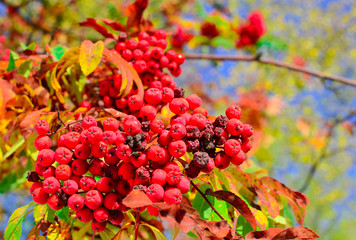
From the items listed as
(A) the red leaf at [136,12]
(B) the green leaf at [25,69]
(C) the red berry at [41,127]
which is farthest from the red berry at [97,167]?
(A) the red leaf at [136,12]

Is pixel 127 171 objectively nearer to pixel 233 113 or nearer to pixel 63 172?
pixel 63 172

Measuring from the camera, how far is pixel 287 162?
12992mm

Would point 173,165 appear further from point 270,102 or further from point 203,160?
point 270,102

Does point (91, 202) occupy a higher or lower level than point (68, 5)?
lower

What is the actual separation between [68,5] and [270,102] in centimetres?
500

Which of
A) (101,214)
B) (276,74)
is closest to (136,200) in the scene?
(101,214)

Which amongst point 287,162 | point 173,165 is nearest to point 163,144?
point 173,165

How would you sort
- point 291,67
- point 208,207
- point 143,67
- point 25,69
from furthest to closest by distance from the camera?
1. point 291,67
2. point 25,69
3. point 143,67
4. point 208,207

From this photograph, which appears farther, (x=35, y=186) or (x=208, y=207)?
(x=208, y=207)

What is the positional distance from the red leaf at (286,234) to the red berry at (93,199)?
0.41 meters

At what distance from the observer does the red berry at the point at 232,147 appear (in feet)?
2.86

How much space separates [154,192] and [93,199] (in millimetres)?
175

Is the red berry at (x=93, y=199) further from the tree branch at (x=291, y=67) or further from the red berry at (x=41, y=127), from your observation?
the tree branch at (x=291, y=67)

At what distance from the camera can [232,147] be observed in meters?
0.87
